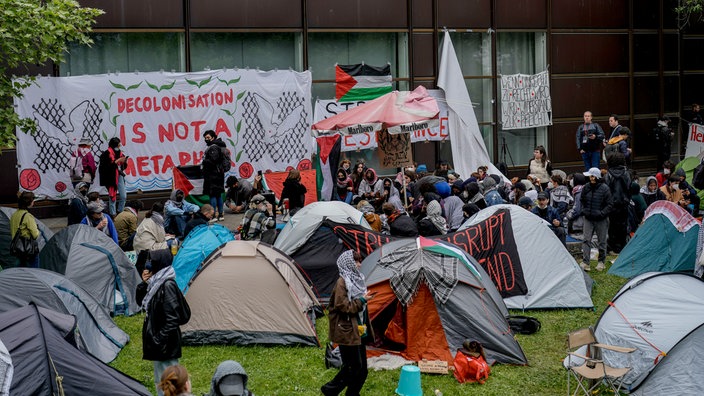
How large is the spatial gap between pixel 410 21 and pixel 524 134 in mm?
4846

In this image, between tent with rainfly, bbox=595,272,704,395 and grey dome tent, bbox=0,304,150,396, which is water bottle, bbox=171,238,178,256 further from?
tent with rainfly, bbox=595,272,704,395

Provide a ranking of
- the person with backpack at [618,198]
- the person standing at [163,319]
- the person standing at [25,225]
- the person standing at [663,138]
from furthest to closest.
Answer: the person standing at [663,138] < the person with backpack at [618,198] < the person standing at [25,225] < the person standing at [163,319]

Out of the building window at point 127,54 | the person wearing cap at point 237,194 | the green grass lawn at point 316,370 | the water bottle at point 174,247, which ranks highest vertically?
the building window at point 127,54

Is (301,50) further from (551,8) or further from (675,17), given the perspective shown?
(675,17)

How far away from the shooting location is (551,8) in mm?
26047

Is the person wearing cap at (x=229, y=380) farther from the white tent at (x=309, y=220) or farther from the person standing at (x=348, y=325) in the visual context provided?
the white tent at (x=309, y=220)

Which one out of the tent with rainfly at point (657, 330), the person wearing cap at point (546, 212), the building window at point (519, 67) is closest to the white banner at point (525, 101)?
the building window at point (519, 67)

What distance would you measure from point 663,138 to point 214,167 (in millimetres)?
13640

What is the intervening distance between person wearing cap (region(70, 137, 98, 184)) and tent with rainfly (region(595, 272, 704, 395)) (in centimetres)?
1071

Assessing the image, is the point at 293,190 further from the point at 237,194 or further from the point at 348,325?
the point at 348,325

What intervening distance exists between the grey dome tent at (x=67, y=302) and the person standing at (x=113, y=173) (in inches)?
221

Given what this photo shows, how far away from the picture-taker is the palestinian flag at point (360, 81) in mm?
22719

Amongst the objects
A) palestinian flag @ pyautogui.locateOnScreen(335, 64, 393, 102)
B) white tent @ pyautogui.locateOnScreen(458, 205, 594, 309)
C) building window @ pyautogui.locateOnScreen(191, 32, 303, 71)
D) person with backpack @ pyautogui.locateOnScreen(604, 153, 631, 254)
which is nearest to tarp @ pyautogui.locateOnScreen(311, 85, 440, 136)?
white tent @ pyautogui.locateOnScreen(458, 205, 594, 309)

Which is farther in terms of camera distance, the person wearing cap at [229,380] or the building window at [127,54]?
the building window at [127,54]
